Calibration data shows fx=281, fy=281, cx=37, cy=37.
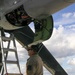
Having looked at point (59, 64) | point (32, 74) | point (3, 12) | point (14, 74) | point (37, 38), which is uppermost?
point (3, 12)

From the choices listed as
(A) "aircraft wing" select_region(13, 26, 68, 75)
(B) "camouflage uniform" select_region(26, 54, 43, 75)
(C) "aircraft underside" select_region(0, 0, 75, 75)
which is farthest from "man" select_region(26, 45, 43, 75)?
(A) "aircraft wing" select_region(13, 26, 68, 75)

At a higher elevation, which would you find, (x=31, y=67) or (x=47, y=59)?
(x=31, y=67)

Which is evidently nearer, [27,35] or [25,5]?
[25,5]

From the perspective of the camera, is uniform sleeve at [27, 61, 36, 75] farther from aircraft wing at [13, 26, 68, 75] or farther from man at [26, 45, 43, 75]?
aircraft wing at [13, 26, 68, 75]

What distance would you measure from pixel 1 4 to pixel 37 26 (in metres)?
1.07

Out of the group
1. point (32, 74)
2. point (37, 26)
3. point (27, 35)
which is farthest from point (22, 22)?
point (27, 35)

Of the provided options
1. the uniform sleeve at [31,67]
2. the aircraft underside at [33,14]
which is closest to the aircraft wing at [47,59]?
the aircraft underside at [33,14]

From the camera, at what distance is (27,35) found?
42.7ft

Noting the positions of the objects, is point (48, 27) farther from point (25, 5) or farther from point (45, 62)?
point (45, 62)

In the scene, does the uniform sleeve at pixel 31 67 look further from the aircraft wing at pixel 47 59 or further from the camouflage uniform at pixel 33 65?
the aircraft wing at pixel 47 59

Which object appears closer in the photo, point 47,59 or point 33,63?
point 33,63

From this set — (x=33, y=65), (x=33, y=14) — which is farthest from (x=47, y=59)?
(x=33, y=14)

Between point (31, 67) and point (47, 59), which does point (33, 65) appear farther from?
point (47, 59)

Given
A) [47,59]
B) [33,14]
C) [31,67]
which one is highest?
[33,14]
